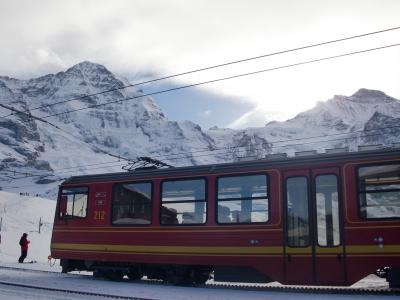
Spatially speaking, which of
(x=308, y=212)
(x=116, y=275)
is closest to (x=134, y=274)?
(x=116, y=275)

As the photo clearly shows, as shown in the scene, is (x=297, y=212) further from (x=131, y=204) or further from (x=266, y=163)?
(x=131, y=204)

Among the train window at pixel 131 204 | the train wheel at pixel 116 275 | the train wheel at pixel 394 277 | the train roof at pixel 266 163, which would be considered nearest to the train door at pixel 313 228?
the train roof at pixel 266 163

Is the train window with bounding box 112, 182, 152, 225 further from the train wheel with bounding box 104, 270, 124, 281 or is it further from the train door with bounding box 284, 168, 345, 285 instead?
the train door with bounding box 284, 168, 345, 285

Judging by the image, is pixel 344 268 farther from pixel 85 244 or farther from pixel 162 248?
pixel 85 244

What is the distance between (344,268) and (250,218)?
2.85 metres

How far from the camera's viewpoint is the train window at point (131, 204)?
15.9 metres

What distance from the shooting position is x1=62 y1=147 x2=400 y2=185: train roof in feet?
42.8

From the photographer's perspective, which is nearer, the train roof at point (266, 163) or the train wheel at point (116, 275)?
the train roof at point (266, 163)

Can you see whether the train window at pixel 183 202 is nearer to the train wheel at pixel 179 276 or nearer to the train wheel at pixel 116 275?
the train wheel at pixel 179 276

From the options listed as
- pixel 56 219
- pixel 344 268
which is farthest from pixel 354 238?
pixel 56 219

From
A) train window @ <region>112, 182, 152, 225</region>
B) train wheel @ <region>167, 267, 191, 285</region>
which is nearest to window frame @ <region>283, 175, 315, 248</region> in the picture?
train wheel @ <region>167, 267, 191, 285</region>

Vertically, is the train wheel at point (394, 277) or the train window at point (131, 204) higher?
the train window at point (131, 204)

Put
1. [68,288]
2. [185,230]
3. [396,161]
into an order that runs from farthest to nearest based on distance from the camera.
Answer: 1. [185,230]
2. [68,288]
3. [396,161]

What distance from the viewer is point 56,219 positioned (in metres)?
18.3
